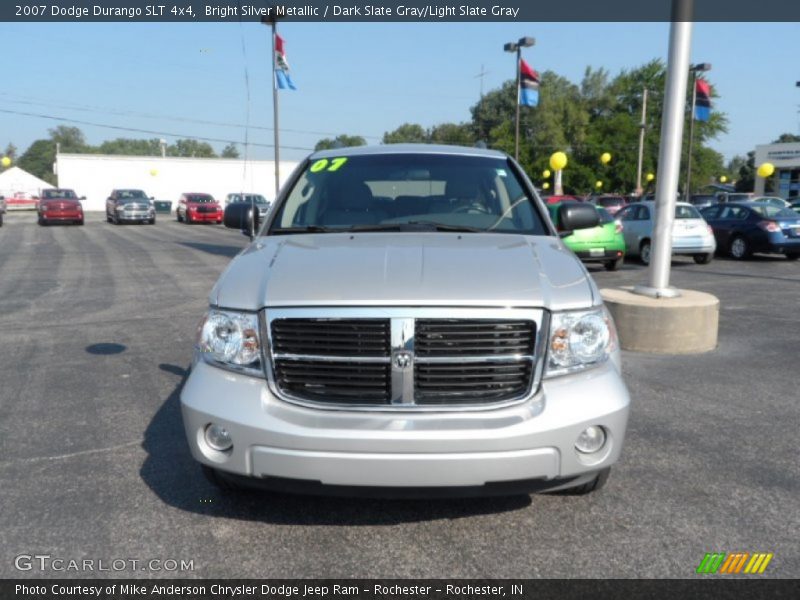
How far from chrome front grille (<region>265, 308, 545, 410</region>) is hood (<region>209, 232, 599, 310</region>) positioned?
0.21ft

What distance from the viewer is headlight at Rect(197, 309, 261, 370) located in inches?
122

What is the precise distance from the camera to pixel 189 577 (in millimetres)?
2906

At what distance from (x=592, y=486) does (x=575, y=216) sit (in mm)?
2060

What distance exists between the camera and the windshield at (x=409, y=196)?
14.2ft

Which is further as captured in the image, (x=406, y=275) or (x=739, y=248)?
(x=739, y=248)

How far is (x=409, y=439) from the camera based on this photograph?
9.22ft

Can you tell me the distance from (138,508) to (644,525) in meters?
2.46

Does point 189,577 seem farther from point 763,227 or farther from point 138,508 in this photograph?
point 763,227

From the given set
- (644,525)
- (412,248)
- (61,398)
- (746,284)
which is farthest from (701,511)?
(746,284)

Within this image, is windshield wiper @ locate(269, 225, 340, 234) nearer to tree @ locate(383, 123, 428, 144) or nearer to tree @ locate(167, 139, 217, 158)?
tree @ locate(383, 123, 428, 144)

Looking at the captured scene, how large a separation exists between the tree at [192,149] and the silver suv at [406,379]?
130 m

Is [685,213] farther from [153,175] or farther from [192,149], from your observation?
[192,149]
